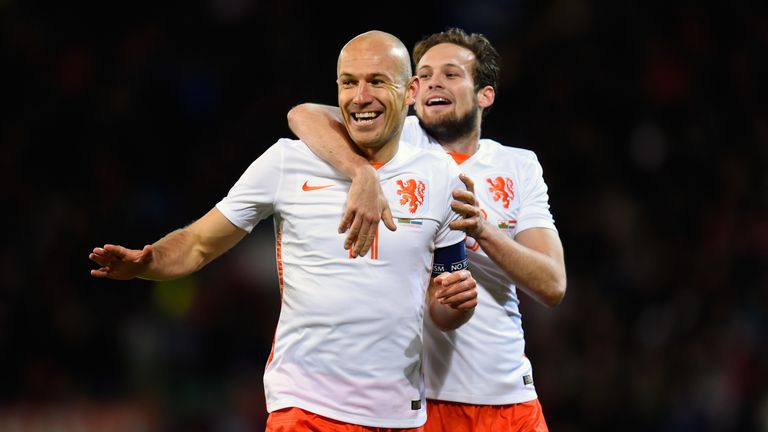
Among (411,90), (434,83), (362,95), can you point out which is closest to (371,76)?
(362,95)

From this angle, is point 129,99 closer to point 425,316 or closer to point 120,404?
point 120,404

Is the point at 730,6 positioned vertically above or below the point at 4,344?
above

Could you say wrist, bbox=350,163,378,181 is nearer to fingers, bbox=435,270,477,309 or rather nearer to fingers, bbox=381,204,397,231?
fingers, bbox=381,204,397,231

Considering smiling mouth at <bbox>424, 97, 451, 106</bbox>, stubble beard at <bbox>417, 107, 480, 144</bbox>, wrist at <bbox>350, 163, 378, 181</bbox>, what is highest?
smiling mouth at <bbox>424, 97, 451, 106</bbox>

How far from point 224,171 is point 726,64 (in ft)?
16.9

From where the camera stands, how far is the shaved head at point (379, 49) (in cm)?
374

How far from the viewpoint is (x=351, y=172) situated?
3.68 m

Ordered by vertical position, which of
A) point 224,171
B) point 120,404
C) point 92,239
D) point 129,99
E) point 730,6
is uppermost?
point 730,6

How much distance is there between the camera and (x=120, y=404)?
776 cm

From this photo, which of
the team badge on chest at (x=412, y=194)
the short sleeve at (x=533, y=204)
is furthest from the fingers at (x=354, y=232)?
the short sleeve at (x=533, y=204)

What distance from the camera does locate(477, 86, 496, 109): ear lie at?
463 cm

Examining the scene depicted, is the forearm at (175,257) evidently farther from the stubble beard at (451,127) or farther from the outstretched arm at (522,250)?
the stubble beard at (451,127)

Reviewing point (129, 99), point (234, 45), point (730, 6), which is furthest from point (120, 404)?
point (730, 6)

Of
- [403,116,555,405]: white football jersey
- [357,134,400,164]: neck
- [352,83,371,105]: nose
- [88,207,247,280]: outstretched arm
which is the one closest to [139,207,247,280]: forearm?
[88,207,247,280]: outstretched arm
